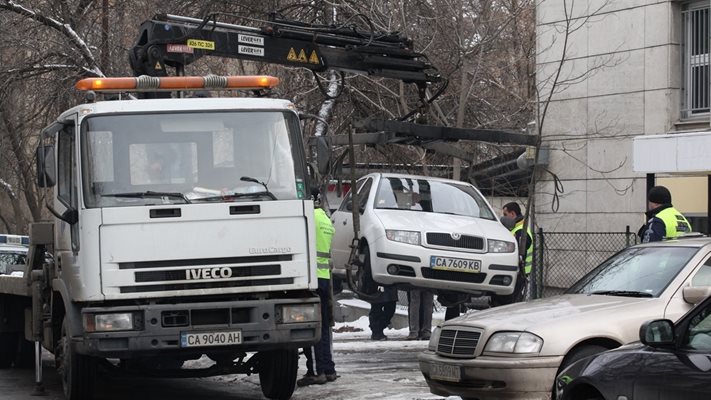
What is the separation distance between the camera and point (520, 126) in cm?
2483

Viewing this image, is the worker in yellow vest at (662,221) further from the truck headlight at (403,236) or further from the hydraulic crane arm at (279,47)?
the hydraulic crane arm at (279,47)

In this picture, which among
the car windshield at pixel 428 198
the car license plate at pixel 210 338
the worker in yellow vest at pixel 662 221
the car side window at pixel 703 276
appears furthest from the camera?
the car windshield at pixel 428 198

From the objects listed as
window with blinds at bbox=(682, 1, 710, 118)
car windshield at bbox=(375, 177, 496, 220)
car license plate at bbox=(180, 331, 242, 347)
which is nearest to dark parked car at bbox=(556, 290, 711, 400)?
car license plate at bbox=(180, 331, 242, 347)

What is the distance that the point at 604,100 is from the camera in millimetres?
20281

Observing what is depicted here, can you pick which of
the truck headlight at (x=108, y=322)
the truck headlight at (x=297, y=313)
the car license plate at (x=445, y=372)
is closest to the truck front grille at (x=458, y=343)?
the car license plate at (x=445, y=372)

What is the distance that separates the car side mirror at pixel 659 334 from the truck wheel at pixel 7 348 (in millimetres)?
10073

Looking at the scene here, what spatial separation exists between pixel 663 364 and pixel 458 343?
3181 millimetres

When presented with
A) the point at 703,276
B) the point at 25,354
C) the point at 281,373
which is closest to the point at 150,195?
the point at 281,373

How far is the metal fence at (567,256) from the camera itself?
63.3 feet

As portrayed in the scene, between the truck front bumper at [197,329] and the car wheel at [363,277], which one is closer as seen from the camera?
the truck front bumper at [197,329]

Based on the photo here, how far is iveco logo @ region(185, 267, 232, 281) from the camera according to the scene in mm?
9914

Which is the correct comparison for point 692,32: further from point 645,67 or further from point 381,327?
point 381,327

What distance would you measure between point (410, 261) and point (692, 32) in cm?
799

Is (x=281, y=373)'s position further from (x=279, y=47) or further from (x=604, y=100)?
(x=604, y=100)
